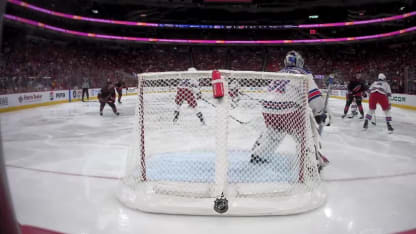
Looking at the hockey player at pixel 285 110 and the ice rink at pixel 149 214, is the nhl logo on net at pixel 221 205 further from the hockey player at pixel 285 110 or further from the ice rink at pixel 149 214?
the hockey player at pixel 285 110

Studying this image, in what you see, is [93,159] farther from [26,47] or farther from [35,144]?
[26,47]

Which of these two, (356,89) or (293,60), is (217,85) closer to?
(293,60)

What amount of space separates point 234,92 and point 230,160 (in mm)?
1100

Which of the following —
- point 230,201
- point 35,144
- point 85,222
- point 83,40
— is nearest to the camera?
point 85,222

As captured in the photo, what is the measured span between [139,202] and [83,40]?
19.6 metres

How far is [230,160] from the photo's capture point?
321cm

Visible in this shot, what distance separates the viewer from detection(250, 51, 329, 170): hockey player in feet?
8.28

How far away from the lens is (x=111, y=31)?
2066cm

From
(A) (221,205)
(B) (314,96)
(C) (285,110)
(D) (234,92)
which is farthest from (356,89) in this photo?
(A) (221,205)

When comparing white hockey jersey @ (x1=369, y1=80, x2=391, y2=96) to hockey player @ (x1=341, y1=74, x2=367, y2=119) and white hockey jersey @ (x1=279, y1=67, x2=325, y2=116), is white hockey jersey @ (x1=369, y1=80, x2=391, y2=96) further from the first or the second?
white hockey jersey @ (x1=279, y1=67, x2=325, y2=116)

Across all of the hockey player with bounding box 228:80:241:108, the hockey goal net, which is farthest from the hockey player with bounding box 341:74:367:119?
the hockey player with bounding box 228:80:241:108

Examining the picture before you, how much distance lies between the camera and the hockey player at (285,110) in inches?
99.3

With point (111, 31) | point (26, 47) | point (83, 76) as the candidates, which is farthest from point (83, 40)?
point (83, 76)

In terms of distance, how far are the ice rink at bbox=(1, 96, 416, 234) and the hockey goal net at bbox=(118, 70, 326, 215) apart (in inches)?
4.0
